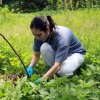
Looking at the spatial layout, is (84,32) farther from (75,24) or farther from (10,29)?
(10,29)

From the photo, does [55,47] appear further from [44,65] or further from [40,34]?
[44,65]

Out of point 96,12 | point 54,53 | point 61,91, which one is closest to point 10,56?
point 54,53

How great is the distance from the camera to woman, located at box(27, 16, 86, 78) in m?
4.26

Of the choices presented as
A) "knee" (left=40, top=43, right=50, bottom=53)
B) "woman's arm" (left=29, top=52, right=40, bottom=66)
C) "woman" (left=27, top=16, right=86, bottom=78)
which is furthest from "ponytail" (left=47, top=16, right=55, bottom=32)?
"woman's arm" (left=29, top=52, right=40, bottom=66)

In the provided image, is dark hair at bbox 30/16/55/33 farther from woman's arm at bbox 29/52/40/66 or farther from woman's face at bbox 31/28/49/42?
woman's arm at bbox 29/52/40/66

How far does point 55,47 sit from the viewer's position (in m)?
4.59

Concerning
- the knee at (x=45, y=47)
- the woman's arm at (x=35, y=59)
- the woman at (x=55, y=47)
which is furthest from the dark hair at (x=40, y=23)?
the woman's arm at (x=35, y=59)

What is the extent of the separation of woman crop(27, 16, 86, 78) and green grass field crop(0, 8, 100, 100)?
0.19 meters

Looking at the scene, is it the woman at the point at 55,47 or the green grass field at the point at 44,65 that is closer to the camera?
the green grass field at the point at 44,65

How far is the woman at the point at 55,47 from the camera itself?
4.26 m

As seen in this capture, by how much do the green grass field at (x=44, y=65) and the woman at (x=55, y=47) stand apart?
0.19 metres

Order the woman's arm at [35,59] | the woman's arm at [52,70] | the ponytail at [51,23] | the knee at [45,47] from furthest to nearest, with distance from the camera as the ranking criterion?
the woman's arm at [35,59] < the knee at [45,47] < the ponytail at [51,23] < the woman's arm at [52,70]

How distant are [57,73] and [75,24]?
315cm

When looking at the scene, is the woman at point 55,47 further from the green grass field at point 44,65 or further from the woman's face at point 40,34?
the green grass field at point 44,65
